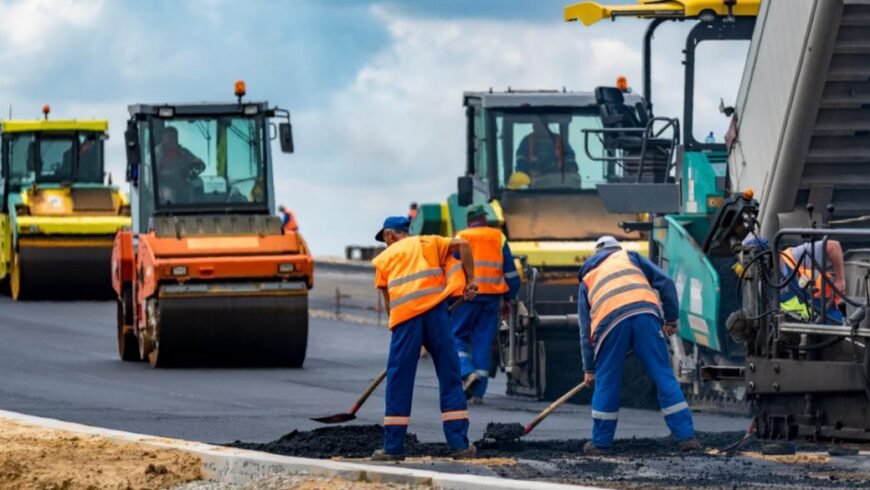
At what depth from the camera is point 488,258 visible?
667 inches

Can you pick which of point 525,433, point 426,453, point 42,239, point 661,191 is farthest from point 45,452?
point 42,239

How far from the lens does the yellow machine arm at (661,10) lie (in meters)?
16.0

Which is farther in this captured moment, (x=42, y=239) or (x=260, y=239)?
(x=42, y=239)

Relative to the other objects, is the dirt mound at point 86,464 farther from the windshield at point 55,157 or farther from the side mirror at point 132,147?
the windshield at point 55,157

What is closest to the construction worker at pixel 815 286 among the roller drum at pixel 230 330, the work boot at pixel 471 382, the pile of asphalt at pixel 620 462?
the pile of asphalt at pixel 620 462

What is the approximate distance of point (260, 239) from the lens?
2012cm

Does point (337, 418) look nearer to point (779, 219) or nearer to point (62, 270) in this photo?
point (779, 219)

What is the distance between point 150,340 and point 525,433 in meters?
8.18

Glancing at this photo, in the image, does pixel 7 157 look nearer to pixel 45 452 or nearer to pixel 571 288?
pixel 571 288

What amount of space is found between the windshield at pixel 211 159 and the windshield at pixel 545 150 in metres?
2.76

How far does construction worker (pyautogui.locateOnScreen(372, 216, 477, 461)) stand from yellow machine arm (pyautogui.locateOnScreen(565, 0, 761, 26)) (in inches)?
193

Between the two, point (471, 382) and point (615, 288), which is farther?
point (471, 382)

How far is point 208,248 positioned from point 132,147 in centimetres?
153

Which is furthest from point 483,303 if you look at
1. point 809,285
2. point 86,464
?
point 86,464
